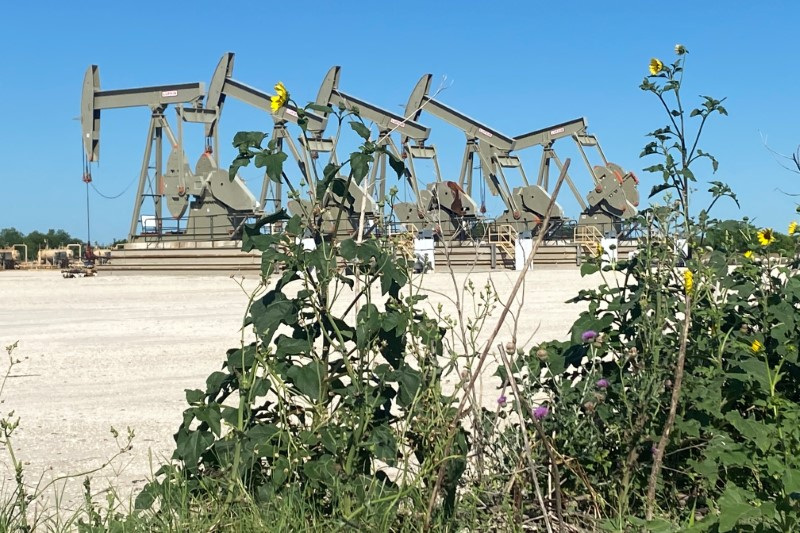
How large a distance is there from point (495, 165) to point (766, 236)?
110ft

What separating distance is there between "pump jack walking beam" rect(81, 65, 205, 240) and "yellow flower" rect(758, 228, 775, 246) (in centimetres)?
2622

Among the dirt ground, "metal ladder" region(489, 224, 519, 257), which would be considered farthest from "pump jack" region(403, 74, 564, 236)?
the dirt ground

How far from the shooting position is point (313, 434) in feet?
6.97

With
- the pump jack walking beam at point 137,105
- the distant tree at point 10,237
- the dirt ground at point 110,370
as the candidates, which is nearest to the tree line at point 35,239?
the distant tree at point 10,237

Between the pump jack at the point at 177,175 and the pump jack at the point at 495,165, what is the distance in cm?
834

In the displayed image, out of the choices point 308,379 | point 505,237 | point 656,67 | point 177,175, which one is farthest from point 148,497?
point 505,237

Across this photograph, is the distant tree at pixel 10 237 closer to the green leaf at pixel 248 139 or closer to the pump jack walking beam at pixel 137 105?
the pump jack walking beam at pixel 137 105

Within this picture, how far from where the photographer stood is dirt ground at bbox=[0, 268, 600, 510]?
3.55 meters

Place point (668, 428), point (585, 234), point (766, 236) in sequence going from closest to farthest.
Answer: point (668, 428)
point (766, 236)
point (585, 234)

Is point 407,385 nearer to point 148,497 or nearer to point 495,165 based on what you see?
point 148,497

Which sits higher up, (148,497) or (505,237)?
(505,237)

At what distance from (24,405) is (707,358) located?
3.86m

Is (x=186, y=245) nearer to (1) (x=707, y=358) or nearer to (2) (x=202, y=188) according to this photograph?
(2) (x=202, y=188)

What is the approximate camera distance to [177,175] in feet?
91.4
